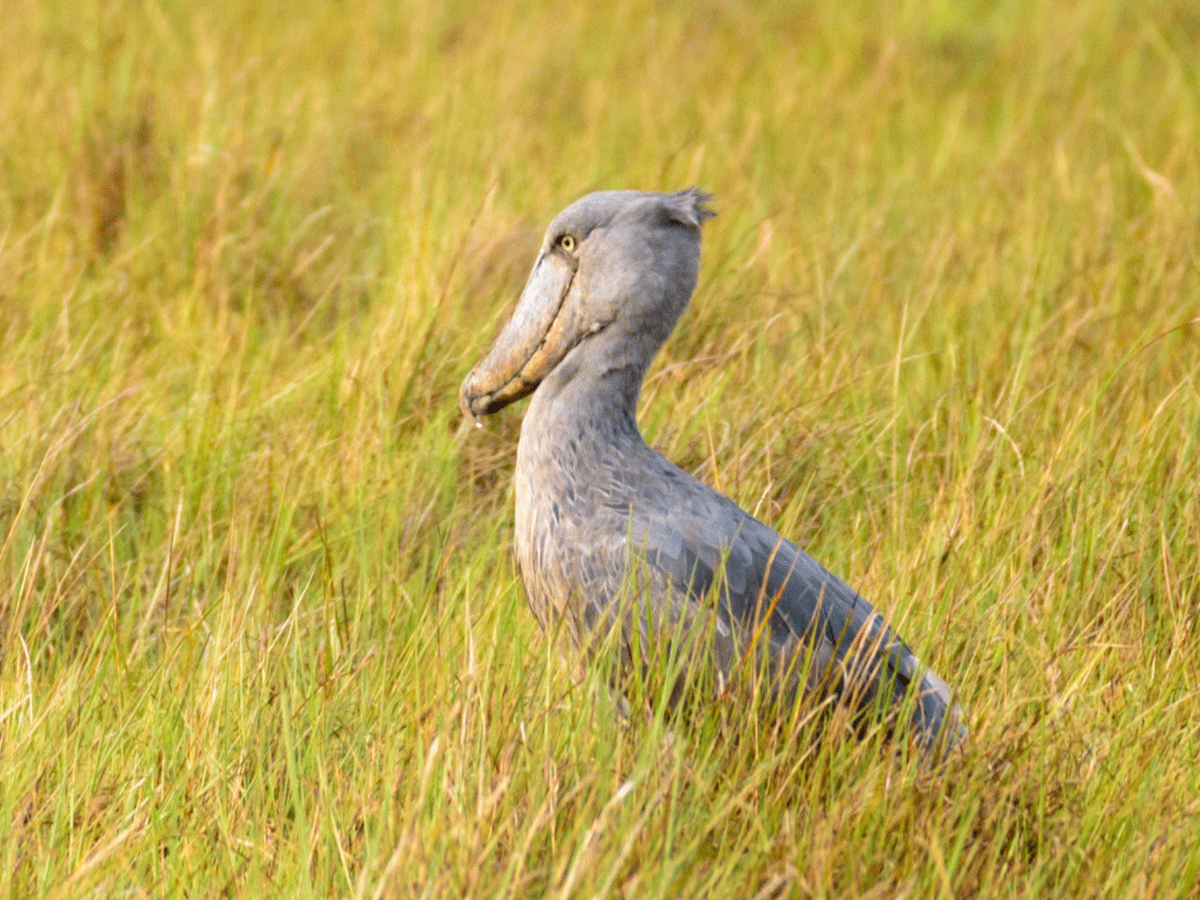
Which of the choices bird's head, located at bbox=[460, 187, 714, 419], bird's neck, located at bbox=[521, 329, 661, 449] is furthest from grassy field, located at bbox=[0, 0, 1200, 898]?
bird's head, located at bbox=[460, 187, 714, 419]

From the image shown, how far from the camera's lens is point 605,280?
2805mm

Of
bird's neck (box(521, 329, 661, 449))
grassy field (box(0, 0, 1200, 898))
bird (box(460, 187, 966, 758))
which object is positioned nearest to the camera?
grassy field (box(0, 0, 1200, 898))

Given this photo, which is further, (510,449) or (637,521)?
(510,449)

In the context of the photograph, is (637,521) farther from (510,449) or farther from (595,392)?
(510,449)

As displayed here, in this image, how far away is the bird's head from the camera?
2797mm

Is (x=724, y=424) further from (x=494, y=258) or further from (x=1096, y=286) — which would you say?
(x=1096, y=286)

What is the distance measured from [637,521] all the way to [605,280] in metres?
0.47

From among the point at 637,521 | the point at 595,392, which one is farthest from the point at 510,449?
the point at 637,521

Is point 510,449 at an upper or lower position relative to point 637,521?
lower

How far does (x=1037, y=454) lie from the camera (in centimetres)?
349

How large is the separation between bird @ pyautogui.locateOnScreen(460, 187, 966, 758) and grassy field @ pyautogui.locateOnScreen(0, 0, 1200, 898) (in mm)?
128

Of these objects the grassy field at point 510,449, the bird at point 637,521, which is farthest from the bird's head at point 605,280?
the grassy field at point 510,449

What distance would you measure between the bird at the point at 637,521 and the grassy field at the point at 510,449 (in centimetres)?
13

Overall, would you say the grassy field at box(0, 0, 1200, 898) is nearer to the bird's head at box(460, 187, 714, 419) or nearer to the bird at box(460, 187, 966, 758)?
the bird at box(460, 187, 966, 758)
